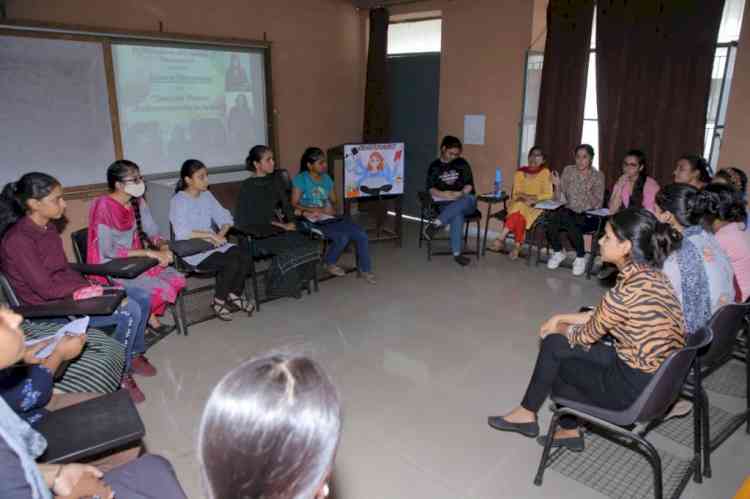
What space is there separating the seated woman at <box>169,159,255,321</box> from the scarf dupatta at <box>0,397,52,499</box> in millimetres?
2323

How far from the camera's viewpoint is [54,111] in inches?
166

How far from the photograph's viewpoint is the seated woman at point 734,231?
276cm

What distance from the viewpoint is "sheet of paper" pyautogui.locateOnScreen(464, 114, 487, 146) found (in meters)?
5.96

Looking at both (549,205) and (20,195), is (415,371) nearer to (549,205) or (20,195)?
(20,195)

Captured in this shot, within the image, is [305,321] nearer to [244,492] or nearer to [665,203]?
[665,203]

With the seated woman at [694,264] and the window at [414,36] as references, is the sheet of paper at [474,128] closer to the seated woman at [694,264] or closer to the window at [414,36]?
the window at [414,36]

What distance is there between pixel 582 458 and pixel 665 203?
1.35 metres

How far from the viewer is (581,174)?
4.91 m

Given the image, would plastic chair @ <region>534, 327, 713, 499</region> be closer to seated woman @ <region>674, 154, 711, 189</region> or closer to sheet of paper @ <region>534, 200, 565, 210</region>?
seated woman @ <region>674, 154, 711, 189</region>

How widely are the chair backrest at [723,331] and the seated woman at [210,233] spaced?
9.54 ft

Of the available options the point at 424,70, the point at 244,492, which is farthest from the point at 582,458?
the point at 424,70

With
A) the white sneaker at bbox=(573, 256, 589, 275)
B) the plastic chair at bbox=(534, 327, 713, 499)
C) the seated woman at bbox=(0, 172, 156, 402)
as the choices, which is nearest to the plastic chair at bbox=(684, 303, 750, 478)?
the plastic chair at bbox=(534, 327, 713, 499)

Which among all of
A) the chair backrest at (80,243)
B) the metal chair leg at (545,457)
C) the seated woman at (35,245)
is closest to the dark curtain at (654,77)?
the metal chair leg at (545,457)

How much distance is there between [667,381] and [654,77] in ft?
12.2
